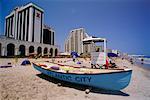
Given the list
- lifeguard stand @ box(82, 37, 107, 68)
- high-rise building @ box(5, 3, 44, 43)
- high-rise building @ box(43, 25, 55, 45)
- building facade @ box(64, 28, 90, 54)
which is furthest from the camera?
building facade @ box(64, 28, 90, 54)

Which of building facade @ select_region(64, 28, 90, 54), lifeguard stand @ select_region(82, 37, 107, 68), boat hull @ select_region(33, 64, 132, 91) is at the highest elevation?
building facade @ select_region(64, 28, 90, 54)

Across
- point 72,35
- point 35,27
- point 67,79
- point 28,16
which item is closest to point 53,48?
point 35,27

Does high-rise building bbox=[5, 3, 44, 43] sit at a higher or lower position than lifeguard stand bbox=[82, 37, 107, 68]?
higher

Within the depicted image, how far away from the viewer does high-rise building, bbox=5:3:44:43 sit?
59406 mm

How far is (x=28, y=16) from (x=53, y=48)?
56.9 ft

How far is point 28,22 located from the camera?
6091cm

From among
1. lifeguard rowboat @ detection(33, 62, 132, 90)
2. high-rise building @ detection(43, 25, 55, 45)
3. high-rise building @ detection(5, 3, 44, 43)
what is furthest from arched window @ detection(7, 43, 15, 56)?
lifeguard rowboat @ detection(33, 62, 132, 90)

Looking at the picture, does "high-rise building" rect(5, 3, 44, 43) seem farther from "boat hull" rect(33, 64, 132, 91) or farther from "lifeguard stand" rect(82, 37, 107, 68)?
"boat hull" rect(33, 64, 132, 91)

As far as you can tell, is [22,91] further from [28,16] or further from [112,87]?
[28,16]

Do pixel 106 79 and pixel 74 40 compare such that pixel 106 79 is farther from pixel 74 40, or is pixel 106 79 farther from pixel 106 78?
pixel 74 40

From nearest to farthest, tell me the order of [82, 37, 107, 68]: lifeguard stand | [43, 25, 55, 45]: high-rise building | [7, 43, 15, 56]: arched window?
[82, 37, 107, 68]: lifeguard stand
[7, 43, 15, 56]: arched window
[43, 25, 55, 45]: high-rise building

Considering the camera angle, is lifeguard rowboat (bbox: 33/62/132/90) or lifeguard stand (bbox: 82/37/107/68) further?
lifeguard stand (bbox: 82/37/107/68)

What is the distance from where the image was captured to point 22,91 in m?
5.93

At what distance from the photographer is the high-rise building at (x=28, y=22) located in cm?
5941
